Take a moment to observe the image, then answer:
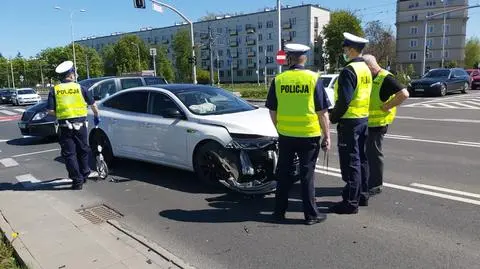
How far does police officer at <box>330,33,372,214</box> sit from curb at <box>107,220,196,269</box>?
209 cm

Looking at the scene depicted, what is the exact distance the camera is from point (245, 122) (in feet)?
19.9

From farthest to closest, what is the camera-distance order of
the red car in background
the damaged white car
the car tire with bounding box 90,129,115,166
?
the red car in background → the car tire with bounding box 90,129,115,166 → the damaged white car

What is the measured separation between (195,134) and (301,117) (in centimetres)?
211

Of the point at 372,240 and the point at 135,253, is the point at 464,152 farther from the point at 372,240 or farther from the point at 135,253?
the point at 135,253

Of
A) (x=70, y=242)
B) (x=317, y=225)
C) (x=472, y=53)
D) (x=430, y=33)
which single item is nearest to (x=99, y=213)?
(x=70, y=242)

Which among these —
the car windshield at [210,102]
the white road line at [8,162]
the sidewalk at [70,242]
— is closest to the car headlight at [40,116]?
the white road line at [8,162]

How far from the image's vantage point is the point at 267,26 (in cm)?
10469

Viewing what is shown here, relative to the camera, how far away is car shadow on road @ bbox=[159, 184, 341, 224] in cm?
510

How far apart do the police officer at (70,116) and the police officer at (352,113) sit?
3.94 meters

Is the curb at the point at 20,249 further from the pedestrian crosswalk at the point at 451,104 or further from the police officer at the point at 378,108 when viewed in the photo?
the pedestrian crosswalk at the point at 451,104

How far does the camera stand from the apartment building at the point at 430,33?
9256 centimetres

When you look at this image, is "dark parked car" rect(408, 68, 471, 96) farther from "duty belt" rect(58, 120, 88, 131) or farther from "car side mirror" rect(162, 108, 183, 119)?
"duty belt" rect(58, 120, 88, 131)

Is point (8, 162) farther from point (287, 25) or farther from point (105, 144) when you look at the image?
point (287, 25)

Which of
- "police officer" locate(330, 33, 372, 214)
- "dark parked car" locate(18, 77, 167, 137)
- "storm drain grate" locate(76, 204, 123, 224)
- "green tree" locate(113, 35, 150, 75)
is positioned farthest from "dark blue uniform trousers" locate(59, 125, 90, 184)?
"green tree" locate(113, 35, 150, 75)
